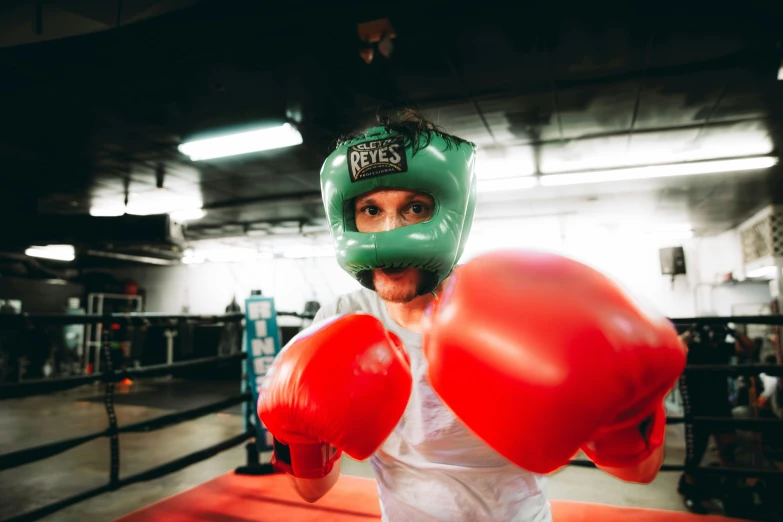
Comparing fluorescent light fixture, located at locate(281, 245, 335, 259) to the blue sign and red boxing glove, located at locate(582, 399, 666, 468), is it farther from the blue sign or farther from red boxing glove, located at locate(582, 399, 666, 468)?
red boxing glove, located at locate(582, 399, 666, 468)

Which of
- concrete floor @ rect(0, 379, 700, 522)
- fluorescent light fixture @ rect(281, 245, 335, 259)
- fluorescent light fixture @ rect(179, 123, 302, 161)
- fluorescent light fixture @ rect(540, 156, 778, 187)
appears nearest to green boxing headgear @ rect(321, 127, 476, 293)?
concrete floor @ rect(0, 379, 700, 522)

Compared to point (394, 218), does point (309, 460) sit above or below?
below

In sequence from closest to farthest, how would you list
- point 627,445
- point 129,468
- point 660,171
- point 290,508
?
point 627,445
point 290,508
point 129,468
point 660,171

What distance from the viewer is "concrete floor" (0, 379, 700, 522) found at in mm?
2873

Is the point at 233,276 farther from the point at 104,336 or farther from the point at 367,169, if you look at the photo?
the point at 367,169

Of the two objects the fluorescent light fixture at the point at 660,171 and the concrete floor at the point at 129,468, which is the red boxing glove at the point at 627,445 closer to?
the concrete floor at the point at 129,468

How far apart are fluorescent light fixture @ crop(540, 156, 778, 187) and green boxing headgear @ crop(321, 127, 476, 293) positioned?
514 centimetres

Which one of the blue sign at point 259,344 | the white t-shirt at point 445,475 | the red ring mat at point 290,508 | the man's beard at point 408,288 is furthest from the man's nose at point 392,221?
the blue sign at point 259,344

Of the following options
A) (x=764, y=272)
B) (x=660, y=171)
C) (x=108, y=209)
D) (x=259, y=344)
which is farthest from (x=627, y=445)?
(x=764, y=272)

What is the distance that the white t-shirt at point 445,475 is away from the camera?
2.70ft

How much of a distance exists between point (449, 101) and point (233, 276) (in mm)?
9212

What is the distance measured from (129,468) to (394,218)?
3897 millimetres

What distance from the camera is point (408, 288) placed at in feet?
2.72

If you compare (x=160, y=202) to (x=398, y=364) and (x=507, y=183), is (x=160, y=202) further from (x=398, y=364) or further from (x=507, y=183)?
(x=398, y=364)
